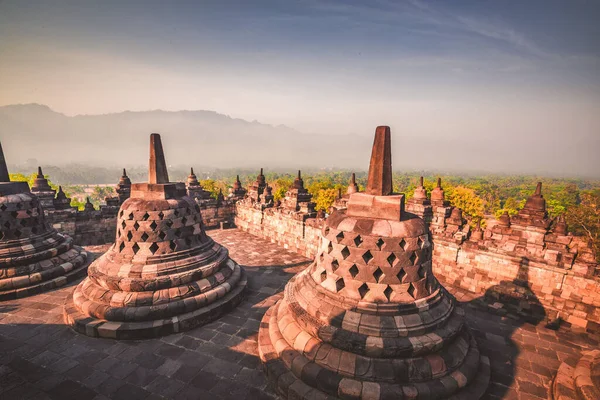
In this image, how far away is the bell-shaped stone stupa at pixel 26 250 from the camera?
25.6 feet

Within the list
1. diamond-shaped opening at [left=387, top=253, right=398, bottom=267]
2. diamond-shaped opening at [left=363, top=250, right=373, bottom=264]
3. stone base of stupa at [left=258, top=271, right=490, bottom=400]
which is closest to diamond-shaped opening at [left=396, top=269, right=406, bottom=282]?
diamond-shaped opening at [left=387, top=253, right=398, bottom=267]

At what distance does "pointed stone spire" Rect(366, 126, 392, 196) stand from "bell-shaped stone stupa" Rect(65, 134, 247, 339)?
476 centimetres

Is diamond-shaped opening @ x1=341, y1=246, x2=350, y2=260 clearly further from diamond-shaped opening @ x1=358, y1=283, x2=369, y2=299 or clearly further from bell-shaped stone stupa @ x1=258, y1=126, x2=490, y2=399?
diamond-shaped opening @ x1=358, y1=283, x2=369, y2=299

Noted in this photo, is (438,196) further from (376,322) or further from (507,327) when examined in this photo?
(376,322)

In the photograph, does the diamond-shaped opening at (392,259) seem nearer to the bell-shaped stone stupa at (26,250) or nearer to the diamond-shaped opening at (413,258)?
the diamond-shaped opening at (413,258)

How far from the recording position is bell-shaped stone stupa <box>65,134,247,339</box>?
6.25m

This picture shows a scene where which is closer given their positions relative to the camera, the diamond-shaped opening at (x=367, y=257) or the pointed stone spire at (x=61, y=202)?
the diamond-shaped opening at (x=367, y=257)

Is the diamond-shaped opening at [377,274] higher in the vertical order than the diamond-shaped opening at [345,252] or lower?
lower

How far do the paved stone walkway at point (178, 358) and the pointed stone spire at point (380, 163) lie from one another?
3.95 m

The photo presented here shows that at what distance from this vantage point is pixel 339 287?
5156 mm

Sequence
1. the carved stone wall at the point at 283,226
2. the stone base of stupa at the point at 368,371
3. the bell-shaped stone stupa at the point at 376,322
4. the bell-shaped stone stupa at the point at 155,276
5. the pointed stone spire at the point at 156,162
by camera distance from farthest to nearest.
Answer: the carved stone wall at the point at 283,226 < the pointed stone spire at the point at 156,162 < the bell-shaped stone stupa at the point at 155,276 < the bell-shaped stone stupa at the point at 376,322 < the stone base of stupa at the point at 368,371

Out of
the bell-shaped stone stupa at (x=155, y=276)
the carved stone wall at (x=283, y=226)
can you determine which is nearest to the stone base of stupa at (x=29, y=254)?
the bell-shaped stone stupa at (x=155, y=276)

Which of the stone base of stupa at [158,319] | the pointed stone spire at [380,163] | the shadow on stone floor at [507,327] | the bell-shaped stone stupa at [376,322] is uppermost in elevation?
the pointed stone spire at [380,163]

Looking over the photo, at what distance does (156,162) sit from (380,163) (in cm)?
578
